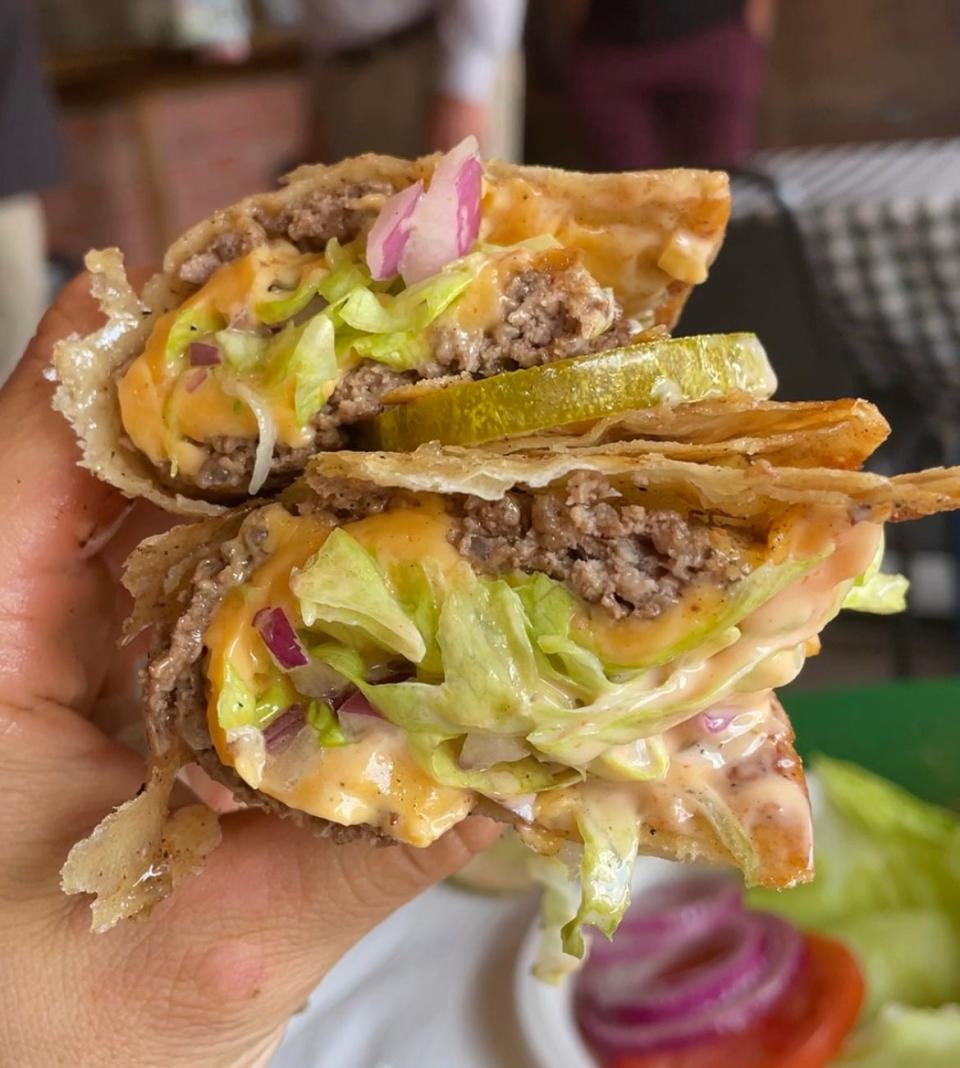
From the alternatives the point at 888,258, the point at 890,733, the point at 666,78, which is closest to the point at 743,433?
the point at 890,733

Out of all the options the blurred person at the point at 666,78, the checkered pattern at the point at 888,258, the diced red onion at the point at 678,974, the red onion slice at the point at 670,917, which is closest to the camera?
the diced red onion at the point at 678,974

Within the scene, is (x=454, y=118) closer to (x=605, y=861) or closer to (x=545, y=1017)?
(x=545, y=1017)

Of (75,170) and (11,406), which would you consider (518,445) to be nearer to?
(11,406)

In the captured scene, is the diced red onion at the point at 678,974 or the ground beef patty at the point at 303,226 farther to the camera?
the diced red onion at the point at 678,974

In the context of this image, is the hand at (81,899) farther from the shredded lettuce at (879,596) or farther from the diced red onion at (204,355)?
the shredded lettuce at (879,596)

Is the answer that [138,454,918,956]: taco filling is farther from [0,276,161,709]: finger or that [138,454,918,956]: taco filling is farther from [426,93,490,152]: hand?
[426,93,490,152]: hand

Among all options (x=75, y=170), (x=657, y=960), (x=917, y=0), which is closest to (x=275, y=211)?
(x=657, y=960)

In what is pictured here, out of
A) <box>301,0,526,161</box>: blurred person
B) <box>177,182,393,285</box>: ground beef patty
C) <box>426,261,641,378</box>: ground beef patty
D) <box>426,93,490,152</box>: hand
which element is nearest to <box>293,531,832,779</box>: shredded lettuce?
A: <box>426,261,641,378</box>: ground beef patty

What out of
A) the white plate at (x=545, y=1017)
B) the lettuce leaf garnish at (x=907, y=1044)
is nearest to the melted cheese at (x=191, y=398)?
the white plate at (x=545, y=1017)
